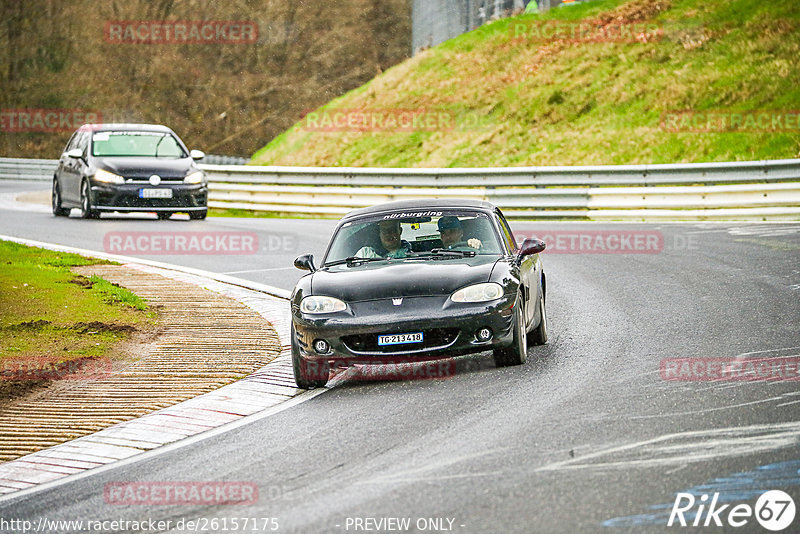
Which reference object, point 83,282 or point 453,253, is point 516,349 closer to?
point 453,253

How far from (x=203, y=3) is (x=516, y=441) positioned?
65.5 m

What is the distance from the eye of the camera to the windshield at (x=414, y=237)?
33.0 ft

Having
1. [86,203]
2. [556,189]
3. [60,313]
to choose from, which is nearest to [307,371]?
[60,313]

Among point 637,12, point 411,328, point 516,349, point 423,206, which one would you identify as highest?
point 637,12

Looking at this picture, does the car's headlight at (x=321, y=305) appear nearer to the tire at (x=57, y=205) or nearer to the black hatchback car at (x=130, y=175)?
the black hatchback car at (x=130, y=175)

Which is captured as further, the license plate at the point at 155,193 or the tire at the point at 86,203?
the tire at the point at 86,203

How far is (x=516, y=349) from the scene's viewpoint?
9227 mm

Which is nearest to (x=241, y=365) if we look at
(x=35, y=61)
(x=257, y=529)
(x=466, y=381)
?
(x=466, y=381)

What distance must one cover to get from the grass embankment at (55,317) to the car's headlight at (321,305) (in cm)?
205

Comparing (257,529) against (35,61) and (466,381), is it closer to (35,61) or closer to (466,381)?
(466,381)

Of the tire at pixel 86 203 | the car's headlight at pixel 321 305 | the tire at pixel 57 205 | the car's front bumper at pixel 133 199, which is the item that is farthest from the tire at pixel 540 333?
the tire at pixel 57 205

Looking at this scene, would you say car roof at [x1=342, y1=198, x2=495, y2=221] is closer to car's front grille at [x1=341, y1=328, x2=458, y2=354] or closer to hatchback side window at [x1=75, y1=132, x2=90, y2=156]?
car's front grille at [x1=341, y1=328, x2=458, y2=354]

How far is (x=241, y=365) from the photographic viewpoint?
391 inches

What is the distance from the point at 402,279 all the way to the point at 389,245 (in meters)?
0.96
